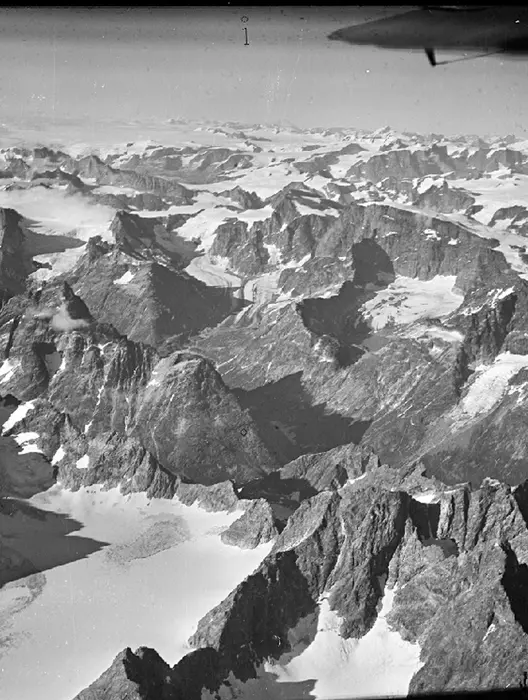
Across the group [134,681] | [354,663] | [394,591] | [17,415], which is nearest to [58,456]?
[17,415]

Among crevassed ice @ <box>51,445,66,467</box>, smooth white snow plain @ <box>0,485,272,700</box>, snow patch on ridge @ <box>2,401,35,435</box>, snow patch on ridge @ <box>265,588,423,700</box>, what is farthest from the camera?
snow patch on ridge @ <box>2,401,35,435</box>

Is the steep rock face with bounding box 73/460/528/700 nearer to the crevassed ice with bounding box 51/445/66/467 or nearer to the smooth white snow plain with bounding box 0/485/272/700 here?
the smooth white snow plain with bounding box 0/485/272/700

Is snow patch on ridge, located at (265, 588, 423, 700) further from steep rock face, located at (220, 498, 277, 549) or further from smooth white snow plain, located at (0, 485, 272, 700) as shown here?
steep rock face, located at (220, 498, 277, 549)

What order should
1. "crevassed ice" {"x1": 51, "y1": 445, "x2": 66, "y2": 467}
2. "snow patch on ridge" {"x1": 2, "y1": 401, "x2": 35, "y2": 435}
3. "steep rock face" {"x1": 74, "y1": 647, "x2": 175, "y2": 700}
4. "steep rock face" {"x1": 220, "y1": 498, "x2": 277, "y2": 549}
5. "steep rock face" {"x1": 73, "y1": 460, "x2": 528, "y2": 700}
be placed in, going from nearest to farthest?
"steep rock face" {"x1": 74, "y1": 647, "x2": 175, "y2": 700}, "steep rock face" {"x1": 73, "y1": 460, "x2": 528, "y2": 700}, "steep rock face" {"x1": 220, "y1": 498, "x2": 277, "y2": 549}, "crevassed ice" {"x1": 51, "y1": 445, "x2": 66, "y2": 467}, "snow patch on ridge" {"x1": 2, "y1": 401, "x2": 35, "y2": 435}

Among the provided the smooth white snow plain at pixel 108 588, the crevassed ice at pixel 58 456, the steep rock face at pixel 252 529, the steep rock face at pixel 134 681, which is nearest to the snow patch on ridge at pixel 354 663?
the smooth white snow plain at pixel 108 588

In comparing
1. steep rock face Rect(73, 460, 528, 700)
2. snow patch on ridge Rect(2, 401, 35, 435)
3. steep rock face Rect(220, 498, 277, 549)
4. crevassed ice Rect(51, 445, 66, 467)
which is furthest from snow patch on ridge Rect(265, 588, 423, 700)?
snow patch on ridge Rect(2, 401, 35, 435)

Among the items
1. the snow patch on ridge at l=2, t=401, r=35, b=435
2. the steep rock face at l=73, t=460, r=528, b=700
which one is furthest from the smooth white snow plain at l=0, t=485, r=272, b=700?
→ the snow patch on ridge at l=2, t=401, r=35, b=435

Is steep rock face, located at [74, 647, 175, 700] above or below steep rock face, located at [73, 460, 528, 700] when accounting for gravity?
above

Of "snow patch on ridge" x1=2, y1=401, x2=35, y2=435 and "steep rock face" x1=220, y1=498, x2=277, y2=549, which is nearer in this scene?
"steep rock face" x1=220, y1=498, x2=277, y2=549

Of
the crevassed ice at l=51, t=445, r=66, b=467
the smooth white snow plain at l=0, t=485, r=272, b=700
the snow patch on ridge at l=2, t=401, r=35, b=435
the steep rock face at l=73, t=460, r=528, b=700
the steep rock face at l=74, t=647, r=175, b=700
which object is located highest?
the steep rock face at l=74, t=647, r=175, b=700
